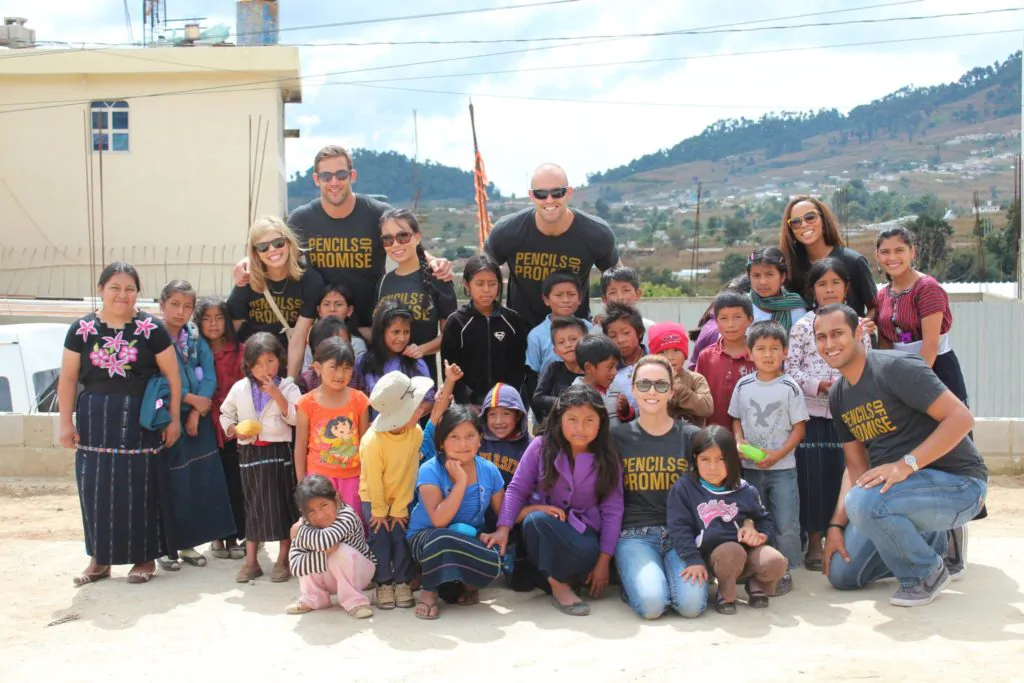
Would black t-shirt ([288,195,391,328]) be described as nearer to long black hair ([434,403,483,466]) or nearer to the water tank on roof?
long black hair ([434,403,483,466])

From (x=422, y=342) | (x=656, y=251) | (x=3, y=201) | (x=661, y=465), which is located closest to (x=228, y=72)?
(x=3, y=201)

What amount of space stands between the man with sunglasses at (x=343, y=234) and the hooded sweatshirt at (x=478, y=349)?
0.55 meters

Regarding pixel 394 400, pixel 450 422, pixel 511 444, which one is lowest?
pixel 511 444

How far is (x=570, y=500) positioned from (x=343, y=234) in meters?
2.57

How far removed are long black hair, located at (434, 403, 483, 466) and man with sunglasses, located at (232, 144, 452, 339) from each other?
1549 mm

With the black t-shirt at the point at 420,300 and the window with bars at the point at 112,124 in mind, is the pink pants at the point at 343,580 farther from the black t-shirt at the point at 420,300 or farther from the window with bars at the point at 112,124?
the window with bars at the point at 112,124

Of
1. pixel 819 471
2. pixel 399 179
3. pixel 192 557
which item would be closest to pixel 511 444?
pixel 819 471

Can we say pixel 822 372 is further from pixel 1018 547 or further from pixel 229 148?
pixel 229 148

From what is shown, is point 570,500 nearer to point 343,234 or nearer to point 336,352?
point 336,352

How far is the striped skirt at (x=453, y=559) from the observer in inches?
228

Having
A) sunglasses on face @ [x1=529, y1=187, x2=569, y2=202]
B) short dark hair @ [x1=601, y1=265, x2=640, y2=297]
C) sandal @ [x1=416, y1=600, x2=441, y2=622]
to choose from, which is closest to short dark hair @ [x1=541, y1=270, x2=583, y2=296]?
short dark hair @ [x1=601, y1=265, x2=640, y2=297]

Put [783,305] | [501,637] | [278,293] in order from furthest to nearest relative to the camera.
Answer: [278,293]
[783,305]
[501,637]

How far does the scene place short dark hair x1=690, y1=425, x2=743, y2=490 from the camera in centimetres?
577

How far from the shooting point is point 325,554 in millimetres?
5902
